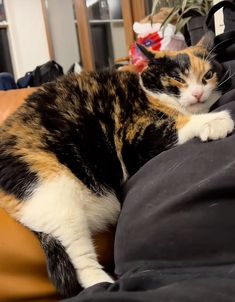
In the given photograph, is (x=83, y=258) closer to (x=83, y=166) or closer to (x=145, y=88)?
(x=83, y=166)

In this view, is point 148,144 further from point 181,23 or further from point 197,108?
point 181,23

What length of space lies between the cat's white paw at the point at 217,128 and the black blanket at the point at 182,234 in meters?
0.02

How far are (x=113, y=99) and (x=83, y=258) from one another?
404 millimetres

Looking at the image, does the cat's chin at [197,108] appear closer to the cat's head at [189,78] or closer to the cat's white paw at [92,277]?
the cat's head at [189,78]

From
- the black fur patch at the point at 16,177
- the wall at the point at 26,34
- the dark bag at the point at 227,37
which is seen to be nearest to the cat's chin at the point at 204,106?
the dark bag at the point at 227,37

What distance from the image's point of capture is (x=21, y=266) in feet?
2.69

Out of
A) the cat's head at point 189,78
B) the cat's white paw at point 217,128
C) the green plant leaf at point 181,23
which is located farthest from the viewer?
the green plant leaf at point 181,23

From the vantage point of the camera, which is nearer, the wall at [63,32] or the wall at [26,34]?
the wall at [63,32]

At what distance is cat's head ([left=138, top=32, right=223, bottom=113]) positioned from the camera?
37.5 inches

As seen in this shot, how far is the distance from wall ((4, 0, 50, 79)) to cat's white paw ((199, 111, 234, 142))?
135 inches

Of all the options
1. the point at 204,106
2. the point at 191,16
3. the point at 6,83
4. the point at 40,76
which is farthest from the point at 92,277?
the point at 40,76

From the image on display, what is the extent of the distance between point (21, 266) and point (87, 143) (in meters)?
0.32

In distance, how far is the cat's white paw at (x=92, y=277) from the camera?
0.81m

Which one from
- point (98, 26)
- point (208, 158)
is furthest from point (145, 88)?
point (98, 26)
